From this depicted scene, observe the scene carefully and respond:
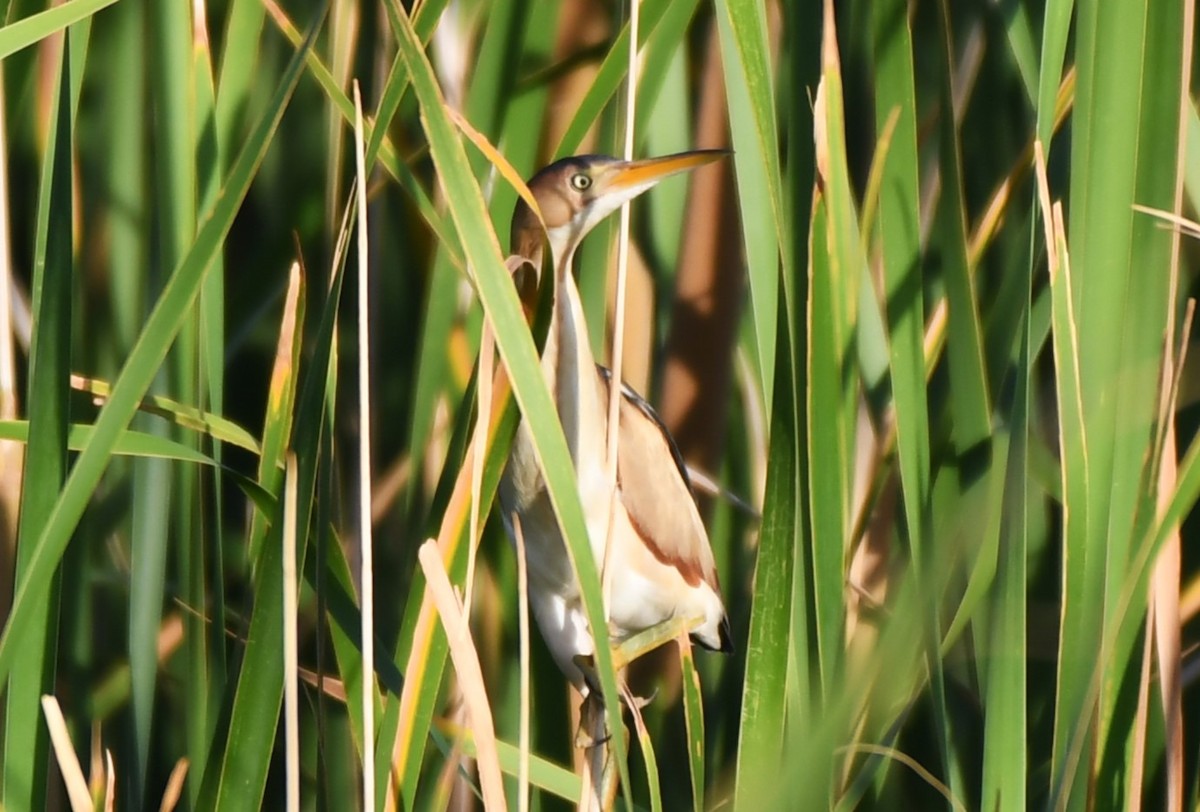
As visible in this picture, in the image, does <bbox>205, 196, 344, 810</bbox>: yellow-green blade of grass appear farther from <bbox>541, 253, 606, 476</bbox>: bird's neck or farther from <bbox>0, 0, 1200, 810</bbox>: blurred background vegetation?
<bbox>541, 253, 606, 476</bbox>: bird's neck

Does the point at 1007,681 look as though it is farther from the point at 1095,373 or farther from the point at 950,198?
the point at 950,198

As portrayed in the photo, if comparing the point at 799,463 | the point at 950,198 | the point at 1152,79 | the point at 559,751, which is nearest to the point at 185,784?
the point at 559,751

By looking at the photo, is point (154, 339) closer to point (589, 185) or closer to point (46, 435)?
point (46, 435)

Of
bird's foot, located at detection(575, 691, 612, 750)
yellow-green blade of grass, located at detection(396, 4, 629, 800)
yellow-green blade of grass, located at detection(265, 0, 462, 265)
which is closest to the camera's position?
yellow-green blade of grass, located at detection(396, 4, 629, 800)

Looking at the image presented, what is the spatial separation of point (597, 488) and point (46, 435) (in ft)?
1.64

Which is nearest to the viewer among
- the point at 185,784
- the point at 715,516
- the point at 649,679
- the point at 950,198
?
the point at 950,198

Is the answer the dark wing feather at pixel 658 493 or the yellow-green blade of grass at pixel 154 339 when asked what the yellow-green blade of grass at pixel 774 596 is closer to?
the yellow-green blade of grass at pixel 154 339

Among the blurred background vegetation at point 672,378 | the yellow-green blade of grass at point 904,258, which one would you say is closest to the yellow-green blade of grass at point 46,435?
the blurred background vegetation at point 672,378

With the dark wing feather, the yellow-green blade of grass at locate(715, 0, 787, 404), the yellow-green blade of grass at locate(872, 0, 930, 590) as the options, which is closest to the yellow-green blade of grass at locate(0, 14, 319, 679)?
the yellow-green blade of grass at locate(715, 0, 787, 404)

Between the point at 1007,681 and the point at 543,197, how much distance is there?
0.56m

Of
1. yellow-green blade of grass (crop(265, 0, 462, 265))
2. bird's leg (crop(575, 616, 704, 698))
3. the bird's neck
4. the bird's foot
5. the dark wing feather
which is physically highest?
yellow-green blade of grass (crop(265, 0, 462, 265))

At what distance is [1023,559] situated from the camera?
723mm

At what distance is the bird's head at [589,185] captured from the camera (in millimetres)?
1052

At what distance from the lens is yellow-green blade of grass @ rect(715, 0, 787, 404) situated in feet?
2.35
